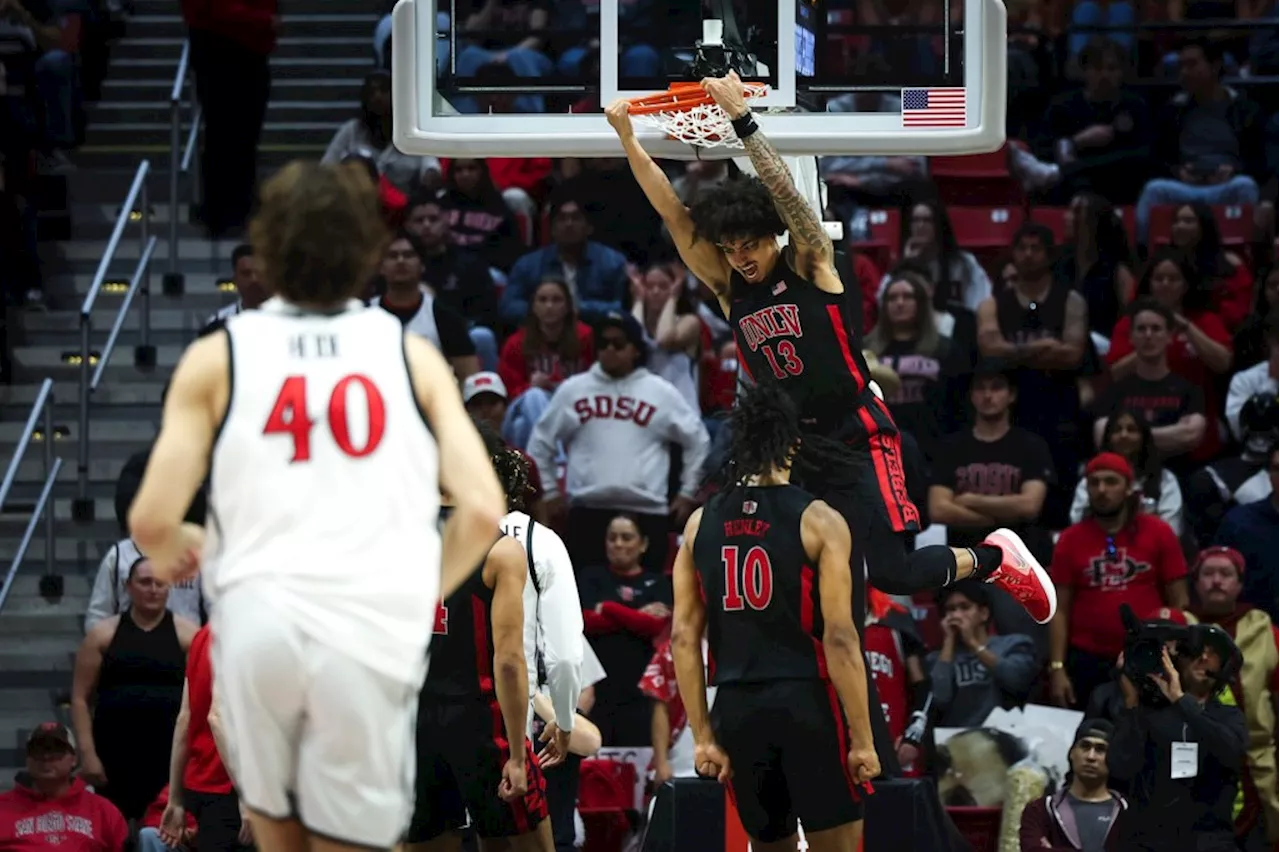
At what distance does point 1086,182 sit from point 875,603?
5291 mm

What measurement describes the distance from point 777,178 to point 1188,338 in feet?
20.0

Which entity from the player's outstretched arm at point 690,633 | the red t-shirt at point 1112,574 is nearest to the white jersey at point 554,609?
the player's outstretched arm at point 690,633

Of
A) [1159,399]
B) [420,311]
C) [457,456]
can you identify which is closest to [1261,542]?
[1159,399]

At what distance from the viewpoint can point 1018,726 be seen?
10844 millimetres

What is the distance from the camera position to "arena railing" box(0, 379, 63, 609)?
11.9m

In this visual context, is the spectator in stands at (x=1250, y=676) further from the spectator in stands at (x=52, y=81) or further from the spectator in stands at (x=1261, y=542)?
the spectator in stands at (x=52, y=81)

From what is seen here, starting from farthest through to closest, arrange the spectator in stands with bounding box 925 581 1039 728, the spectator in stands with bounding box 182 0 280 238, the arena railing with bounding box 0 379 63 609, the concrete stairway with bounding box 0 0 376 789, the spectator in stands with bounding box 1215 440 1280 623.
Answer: the concrete stairway with bounding box 0 0 376 789 < the arena railing with bounding box 0 379 63 609 < the spectator in stands with bounding box 1215 440 1280 623 < the spectator in stands with bounding box 925 581 1039 728 < the spectator in stands with bounding box 182 0 280 238

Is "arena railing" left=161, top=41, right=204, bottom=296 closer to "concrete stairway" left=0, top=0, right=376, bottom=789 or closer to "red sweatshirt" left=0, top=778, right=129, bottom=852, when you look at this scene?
"concrete stairway" left=0, top=0, right=376, bottom=789

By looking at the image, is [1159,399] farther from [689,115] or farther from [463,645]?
[463,645]

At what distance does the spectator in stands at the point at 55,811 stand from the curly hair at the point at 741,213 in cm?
407

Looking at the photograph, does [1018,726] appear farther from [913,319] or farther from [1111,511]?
[913,319]

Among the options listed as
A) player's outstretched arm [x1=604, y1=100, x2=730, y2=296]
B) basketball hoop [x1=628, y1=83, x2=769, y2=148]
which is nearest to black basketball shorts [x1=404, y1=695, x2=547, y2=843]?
player's outstretched arm [x1=604, y1=100, x2=730, y2=296]

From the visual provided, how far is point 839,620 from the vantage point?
730 centimetres

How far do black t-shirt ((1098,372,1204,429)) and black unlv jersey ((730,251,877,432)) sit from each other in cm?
488
